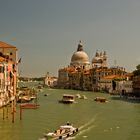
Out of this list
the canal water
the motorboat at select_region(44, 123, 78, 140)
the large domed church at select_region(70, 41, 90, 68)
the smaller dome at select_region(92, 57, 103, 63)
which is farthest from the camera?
the large domed church at select_region(70, 41, 90, 68)

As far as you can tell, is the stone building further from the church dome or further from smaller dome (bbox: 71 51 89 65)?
smaller dome (bbox: 71 51 89 65)

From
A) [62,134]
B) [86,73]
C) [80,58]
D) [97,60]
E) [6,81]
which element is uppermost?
[80,58]

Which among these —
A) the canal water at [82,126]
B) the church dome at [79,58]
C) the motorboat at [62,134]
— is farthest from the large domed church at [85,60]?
the motorboat at [62,134]

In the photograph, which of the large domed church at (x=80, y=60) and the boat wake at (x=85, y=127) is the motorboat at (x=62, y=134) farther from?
the large domed church at (x=80, y=60)

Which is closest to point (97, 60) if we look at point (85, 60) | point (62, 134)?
point (85, 60)

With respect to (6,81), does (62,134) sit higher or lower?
lower

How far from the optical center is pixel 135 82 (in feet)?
183

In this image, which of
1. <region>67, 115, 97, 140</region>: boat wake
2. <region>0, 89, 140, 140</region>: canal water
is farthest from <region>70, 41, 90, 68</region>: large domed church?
<region>67, 115, 97, 140</region>: boat wake

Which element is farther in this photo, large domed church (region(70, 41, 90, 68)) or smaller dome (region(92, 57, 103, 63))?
large domed church (region(70, 41, 90, 68))

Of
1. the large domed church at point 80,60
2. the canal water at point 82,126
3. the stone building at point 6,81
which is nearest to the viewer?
the canal water at point 82,126

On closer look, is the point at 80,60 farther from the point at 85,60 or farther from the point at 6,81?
the point at 6,81

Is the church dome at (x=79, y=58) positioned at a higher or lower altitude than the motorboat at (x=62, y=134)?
higher

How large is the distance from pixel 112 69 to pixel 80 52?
1127 inches

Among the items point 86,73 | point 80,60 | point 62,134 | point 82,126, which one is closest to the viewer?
point 62,134
